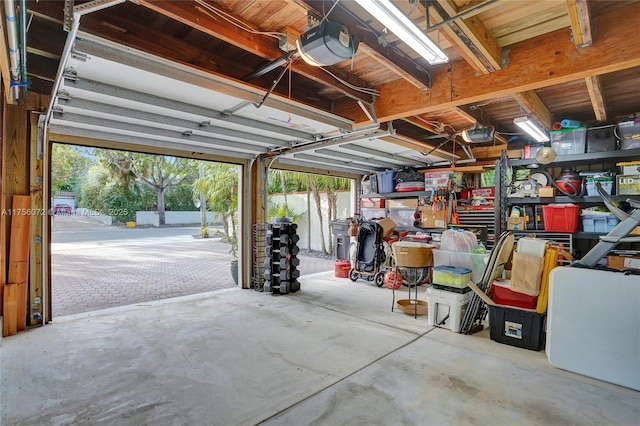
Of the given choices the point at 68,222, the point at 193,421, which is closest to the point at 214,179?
the point at 193,421

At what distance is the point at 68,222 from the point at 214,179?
63.4 feet

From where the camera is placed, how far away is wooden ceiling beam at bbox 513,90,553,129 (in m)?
3.46

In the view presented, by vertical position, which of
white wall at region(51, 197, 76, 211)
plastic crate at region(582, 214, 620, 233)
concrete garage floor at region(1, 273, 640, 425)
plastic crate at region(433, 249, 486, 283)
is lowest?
concrete garage floor at region(1, 273, 640, 425)

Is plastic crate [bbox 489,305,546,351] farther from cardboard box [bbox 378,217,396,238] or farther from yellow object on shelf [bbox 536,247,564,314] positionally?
cardboard box [bbox 378,217,396,238]

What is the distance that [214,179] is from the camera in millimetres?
8547

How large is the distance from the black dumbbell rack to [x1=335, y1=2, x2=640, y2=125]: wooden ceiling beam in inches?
111

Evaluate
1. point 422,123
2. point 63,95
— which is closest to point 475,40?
point 422,123

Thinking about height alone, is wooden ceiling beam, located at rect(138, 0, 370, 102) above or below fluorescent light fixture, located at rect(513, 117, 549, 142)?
above

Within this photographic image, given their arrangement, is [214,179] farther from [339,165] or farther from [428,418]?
[428,418]

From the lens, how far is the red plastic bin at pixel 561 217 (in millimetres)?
4867

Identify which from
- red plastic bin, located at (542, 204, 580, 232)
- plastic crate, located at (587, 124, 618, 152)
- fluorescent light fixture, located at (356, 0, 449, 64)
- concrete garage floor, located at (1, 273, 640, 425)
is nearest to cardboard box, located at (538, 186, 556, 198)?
red plastic bin, located at (542, 204, 580, 232)

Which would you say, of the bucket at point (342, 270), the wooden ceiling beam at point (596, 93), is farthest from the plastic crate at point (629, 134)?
the bucket at point (342, 270)

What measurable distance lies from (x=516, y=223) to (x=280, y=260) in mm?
3952

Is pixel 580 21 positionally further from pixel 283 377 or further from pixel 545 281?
pixel 283 377
